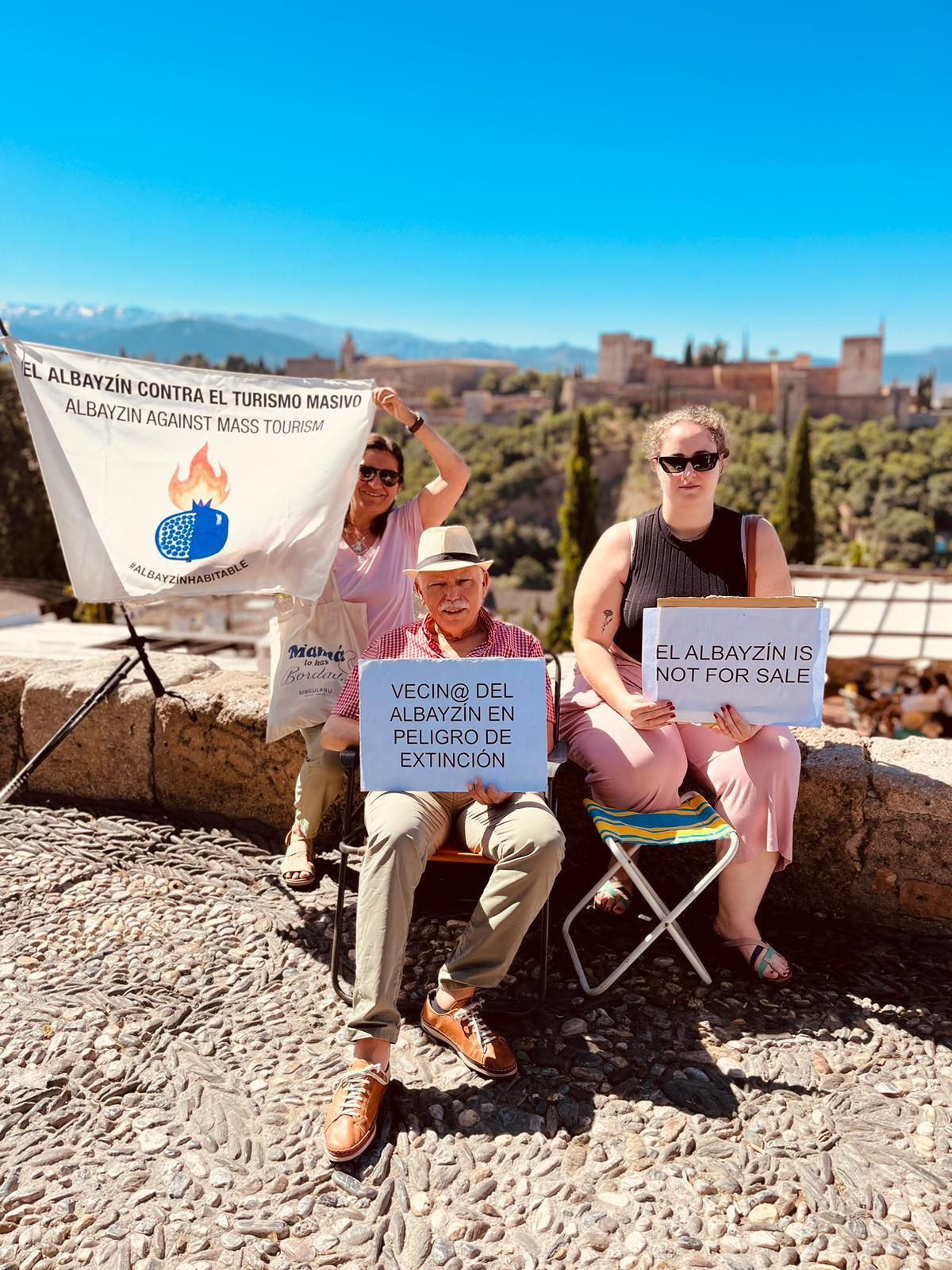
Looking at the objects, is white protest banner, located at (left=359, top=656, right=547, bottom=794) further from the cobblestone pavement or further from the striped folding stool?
the cobblestone pavement

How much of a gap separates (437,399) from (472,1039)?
108 metres

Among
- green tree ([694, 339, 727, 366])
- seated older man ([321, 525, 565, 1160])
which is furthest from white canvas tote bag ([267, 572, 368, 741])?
green tree ([694, 339, 727, 366])

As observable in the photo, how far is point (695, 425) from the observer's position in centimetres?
288

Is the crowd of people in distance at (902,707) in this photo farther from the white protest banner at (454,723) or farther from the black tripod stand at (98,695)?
the black tripod stand at (98,695)

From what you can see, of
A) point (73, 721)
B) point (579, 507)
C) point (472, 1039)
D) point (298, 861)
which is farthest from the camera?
point (579, 507)

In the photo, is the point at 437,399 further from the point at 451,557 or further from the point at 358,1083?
the point at 358,1083

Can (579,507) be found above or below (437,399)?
below

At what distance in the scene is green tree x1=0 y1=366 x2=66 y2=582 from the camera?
110 feet

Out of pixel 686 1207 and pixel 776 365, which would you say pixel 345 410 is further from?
pixel 776 365

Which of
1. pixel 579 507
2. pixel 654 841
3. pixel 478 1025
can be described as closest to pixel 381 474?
pixel 654 841

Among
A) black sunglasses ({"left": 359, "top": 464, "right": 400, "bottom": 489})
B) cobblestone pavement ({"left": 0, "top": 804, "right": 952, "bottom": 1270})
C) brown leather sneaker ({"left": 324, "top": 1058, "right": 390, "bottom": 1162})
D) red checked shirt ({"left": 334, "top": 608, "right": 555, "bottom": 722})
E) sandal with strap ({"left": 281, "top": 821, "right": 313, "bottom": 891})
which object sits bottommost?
cobblestone pavement ({"left": 0, "top": 804, "right": 952, "bottom": 1270})

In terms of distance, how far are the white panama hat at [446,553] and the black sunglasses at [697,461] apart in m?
0.64

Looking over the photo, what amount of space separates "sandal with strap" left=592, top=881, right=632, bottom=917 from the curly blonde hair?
4.73 ft

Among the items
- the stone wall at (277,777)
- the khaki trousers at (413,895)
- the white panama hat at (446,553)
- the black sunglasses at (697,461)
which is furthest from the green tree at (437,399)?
the khaki trousers at (413,895)
